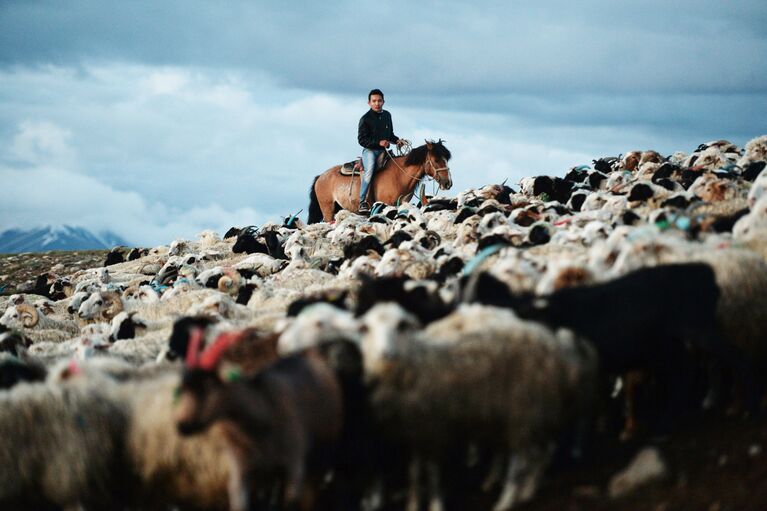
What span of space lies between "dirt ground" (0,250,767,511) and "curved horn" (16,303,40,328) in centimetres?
844

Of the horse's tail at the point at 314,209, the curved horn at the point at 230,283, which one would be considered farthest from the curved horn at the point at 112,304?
the horse's tail at the point at 314,209

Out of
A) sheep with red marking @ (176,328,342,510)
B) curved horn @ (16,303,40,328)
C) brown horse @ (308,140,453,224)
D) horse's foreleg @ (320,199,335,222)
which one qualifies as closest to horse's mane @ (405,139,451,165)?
brown horse @ (308,140,453,224)

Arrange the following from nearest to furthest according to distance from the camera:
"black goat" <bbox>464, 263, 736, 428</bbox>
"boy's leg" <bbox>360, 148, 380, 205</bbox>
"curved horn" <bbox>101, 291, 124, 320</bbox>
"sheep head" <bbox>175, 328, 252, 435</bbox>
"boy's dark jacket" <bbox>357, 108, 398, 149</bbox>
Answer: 1. "sheep head" <bbox>175, 328, 252, 435</bbox>
2. "black goat" <bbox>464, 263, 736, 428</bbox>
3. "curved horn" <bbox>101, 291, 124, 320</bbox>
4. "boy's dark jacket" <bbox>357, 108, 398, 149</bbox>
5. "boy's leg" <bbox>360, 148, 380, 205</bbox>

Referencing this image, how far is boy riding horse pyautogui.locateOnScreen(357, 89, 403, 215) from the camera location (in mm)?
18791

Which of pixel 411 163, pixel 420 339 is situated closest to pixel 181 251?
pixel 411 163

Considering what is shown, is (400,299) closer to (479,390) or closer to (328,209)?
(479,390)

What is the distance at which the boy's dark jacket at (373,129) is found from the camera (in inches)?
741

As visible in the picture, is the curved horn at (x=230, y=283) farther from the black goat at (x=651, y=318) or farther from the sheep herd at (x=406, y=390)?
the black goat at (x=651, y=318)

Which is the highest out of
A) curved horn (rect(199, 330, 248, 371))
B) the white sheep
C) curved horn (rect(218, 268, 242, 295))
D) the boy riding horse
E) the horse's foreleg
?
the boy riding horse

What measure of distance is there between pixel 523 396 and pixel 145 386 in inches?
93.3

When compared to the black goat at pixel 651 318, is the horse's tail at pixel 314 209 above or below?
above

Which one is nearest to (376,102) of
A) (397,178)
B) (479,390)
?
(397,178)

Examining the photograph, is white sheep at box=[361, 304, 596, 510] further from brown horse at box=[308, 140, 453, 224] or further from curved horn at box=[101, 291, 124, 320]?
brown horse at box=[308, 140, 453, 224]

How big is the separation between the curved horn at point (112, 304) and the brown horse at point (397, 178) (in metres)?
8.30
